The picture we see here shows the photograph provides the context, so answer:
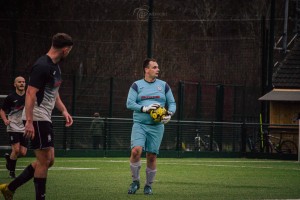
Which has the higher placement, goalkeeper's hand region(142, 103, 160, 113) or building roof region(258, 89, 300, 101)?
building roof region(258, 89, 300, 101)

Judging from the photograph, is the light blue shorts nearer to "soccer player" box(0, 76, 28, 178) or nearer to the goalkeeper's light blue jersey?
the goalkeeper's light blue jersey

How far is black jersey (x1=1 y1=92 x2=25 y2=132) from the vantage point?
1955cm

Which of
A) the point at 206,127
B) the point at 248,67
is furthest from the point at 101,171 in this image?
the point at 248,67

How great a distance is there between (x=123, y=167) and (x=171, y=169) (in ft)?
4.15

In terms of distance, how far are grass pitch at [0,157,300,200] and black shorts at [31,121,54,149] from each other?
90.3 inches

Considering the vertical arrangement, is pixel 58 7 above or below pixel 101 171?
above

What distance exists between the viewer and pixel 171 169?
24.0 metres

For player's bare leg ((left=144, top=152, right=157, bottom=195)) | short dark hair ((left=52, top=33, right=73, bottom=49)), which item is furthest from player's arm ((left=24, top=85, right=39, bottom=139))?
player's bare leg ((left=144, top=152, right=157, bottom=195))

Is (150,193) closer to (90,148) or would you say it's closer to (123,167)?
(123,167)

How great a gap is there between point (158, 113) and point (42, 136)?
12.5 ft

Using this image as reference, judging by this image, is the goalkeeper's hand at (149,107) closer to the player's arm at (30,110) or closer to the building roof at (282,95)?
the player's arm at (30,110)

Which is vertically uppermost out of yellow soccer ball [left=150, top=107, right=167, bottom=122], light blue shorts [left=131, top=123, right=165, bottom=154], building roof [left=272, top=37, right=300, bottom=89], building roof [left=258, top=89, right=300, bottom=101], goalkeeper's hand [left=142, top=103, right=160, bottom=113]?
building roof [left=272, top=37, right=300, bottom=89]

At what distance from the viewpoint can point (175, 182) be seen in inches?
750

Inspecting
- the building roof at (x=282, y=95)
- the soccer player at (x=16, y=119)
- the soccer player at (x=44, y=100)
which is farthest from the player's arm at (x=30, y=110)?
the building roof at (x=282, y=95)
